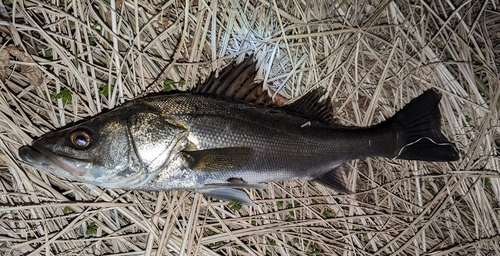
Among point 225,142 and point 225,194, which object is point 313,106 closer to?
point 225,142

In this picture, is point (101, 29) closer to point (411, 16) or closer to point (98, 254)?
point (98, 254)

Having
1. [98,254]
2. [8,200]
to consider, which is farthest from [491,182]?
[8,200]

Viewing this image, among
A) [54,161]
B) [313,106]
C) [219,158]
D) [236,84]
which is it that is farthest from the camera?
[313,106]

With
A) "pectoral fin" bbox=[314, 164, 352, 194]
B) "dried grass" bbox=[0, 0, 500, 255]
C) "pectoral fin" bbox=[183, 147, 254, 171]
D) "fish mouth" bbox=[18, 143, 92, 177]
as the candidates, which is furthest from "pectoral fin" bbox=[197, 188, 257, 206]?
"fish mouth" bbox=[18, 143, 92, 177]

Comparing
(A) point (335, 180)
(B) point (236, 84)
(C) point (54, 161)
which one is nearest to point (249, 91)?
(B) point (236, 84)

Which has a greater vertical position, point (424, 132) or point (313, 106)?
point (313, 106)

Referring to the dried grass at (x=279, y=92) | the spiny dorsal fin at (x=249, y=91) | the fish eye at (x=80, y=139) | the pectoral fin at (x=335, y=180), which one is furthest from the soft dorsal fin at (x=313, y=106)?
the fish eye at (x=80, y=139)
